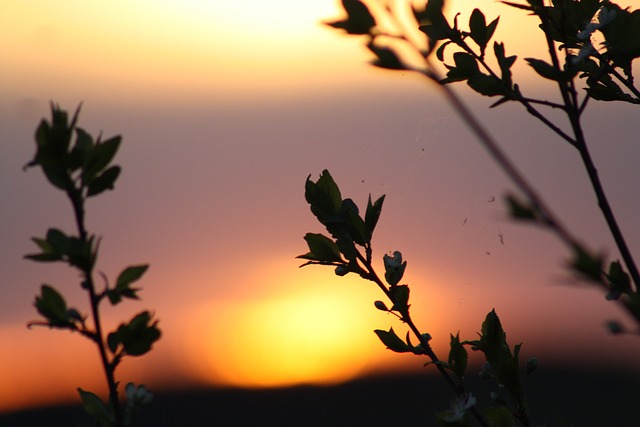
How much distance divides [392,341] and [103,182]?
0.88 meters

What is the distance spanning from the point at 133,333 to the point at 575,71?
0.81 m

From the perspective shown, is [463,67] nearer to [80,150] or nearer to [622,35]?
[622,35]

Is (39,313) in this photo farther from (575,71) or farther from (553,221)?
(575,71)

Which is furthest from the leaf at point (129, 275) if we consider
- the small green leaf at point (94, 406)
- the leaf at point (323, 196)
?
the leaf at point (323, 196)

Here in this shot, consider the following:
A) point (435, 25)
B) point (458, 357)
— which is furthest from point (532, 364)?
point (435, 25)

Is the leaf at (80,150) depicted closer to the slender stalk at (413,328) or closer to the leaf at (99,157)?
the leaf at (99,157)

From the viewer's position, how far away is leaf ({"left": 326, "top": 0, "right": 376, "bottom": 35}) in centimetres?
121

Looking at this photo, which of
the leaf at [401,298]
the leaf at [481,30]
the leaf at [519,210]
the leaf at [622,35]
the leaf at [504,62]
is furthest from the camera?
the leaf at [401,298]

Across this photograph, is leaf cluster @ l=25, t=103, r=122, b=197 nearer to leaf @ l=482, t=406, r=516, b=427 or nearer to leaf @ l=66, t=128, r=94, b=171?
leaf @ l=66, t=128, r=94, b=171

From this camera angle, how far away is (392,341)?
196cm

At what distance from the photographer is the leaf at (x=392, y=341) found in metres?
1.95

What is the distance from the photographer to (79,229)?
121cm

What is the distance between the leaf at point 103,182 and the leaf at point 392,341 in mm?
852

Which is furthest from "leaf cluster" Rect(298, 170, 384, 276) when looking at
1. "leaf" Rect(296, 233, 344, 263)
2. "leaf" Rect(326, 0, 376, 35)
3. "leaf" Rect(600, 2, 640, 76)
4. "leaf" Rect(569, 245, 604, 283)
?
"leaf" Rect(569, 245, 604, 283)
